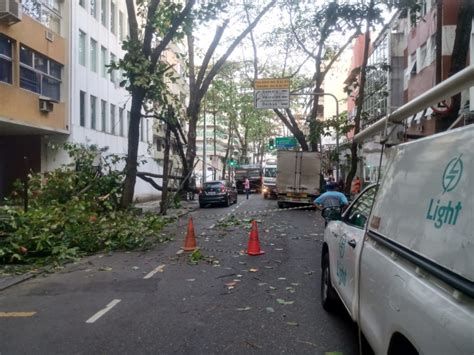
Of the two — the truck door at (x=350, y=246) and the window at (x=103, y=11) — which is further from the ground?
the window at (x=103, y=11)

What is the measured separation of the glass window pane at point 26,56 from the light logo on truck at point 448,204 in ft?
68.0

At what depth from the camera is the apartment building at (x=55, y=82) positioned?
20.3 m

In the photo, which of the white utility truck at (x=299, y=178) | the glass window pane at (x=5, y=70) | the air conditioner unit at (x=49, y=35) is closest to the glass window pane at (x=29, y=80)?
the glass window pane at (x=5, y=70)

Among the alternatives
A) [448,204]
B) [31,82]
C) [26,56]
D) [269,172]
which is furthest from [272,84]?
[448,204]

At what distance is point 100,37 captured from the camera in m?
29.4

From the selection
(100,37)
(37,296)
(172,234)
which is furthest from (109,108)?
(37,296)

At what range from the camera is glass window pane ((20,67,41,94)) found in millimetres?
20969

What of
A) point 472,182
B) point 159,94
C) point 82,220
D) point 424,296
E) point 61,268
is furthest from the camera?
point 159,94

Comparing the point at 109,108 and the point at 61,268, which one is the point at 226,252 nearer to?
the point at 61,268

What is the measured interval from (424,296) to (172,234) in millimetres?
13187

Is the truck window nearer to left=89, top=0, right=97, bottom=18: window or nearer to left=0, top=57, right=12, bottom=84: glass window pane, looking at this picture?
left=89, top=0, right=97, bottom=18: window

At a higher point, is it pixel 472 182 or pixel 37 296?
pixel 472 182

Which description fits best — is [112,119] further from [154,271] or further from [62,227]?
[154,271]

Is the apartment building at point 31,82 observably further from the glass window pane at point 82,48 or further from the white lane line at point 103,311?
the white lane line at point 103,311
